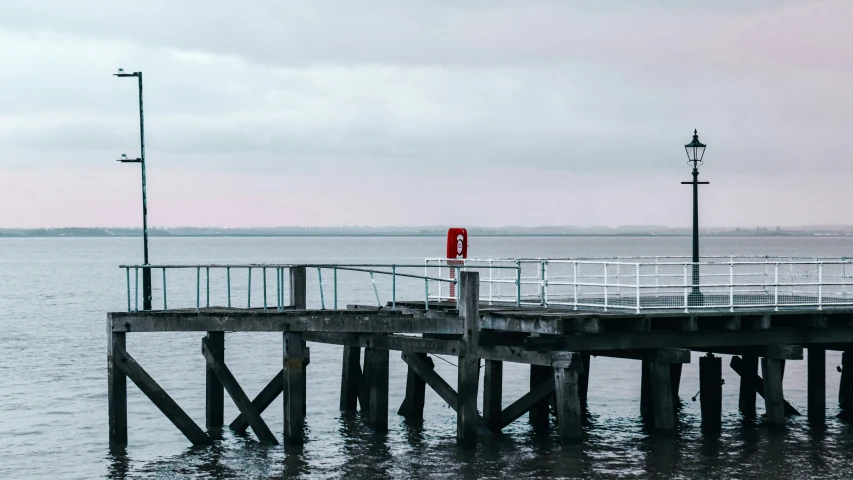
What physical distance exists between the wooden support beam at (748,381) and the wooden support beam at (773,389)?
1.93 metres

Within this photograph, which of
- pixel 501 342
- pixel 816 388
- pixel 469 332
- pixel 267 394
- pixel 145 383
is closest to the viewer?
pixel 469 332

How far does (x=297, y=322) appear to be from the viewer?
2273 centimetres

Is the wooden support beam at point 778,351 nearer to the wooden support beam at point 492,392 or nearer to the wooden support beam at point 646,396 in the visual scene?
the wooden support beam at point 646,396

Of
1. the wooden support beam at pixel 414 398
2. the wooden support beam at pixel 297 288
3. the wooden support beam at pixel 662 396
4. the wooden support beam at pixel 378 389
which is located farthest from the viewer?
the wooden support beam at pixel 414 398

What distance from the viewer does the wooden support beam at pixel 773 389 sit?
25344 millimetres

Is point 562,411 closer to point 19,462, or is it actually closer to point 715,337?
point 715,337

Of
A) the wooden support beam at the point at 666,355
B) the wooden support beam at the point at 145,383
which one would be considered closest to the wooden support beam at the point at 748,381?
the wooden support beam at the point at 666,355

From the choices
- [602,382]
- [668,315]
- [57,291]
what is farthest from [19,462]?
[57,291]

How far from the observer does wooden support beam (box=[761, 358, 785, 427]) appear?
83.1 feet

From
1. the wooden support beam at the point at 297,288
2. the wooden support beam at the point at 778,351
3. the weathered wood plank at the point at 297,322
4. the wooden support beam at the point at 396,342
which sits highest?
the wooden support beam at the point at 297,288

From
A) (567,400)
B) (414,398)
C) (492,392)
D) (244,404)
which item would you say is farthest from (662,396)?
(244,404)

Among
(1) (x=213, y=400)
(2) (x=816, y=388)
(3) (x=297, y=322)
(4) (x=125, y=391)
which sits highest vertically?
(3) (x=297, y=322)

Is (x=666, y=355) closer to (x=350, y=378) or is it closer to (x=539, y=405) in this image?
(x=539, y=405)

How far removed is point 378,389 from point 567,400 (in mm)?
4851
